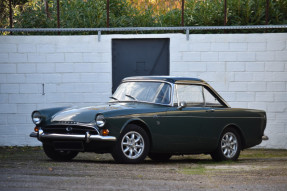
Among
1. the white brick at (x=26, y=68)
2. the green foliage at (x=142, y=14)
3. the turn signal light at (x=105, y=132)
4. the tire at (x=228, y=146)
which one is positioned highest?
the green foliage at (x=142, y=14)

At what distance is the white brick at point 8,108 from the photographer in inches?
576

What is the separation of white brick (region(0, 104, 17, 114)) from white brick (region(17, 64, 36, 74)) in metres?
0.78

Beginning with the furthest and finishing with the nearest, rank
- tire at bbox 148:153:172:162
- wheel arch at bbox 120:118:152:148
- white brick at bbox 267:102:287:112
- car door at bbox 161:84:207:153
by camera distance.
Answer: white brick at bbox 267:102:287:112
tire at bbox 148:153:172:162
car door at bbox 161:84:207:153
wheel arch at bbox 120:118:152:148

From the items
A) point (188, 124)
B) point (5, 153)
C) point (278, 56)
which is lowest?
point (5, 153)

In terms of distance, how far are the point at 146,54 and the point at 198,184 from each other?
7574 millimetres

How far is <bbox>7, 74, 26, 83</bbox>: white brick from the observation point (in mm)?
14648

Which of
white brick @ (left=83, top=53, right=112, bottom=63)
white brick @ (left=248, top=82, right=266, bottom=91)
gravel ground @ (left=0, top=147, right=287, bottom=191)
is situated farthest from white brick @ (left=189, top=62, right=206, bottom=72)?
gravel ground @ (left=0, top=147, right=287, bottom=191)

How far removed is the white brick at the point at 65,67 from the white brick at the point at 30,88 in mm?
572

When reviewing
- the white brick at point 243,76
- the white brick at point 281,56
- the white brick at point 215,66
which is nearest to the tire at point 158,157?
the white brick at point 215,66

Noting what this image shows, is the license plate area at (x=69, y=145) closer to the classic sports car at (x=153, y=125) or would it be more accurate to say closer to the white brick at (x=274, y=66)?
the classic sports car at (x=153, y=125)

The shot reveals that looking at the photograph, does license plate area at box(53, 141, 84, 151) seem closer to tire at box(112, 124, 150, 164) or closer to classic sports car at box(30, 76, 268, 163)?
classic sports car at box(30, 76, 268, 163)

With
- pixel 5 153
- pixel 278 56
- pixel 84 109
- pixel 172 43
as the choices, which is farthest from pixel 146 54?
pixel 84 109

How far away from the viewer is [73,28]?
49.6 ft

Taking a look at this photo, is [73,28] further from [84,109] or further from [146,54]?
[84,109]
